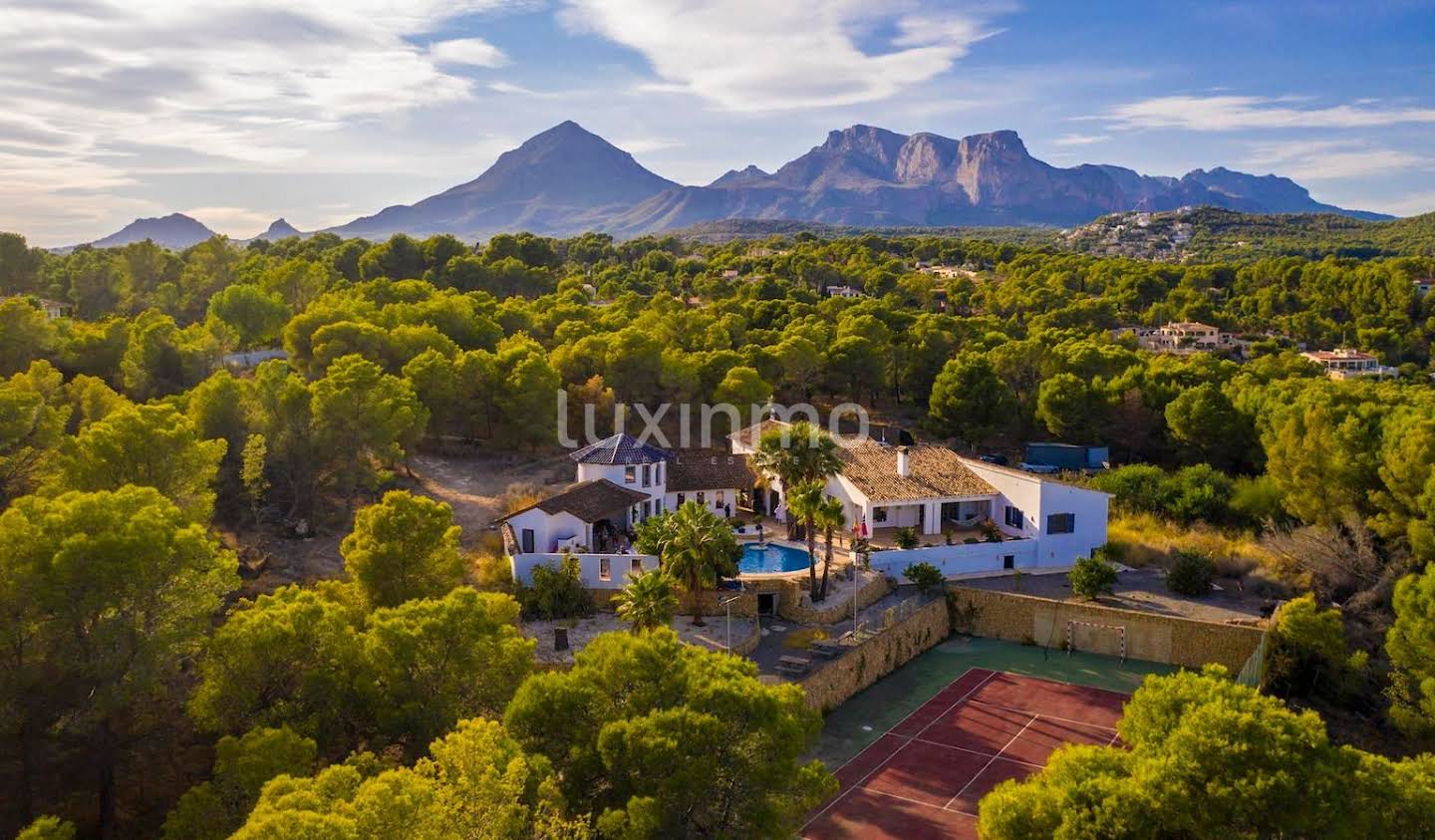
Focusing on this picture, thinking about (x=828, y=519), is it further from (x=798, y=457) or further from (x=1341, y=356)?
(x=1341, y=356)

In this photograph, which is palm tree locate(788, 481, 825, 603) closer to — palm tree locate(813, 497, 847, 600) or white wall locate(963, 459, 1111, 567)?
palm tree locate(813, 497, 847, 600)

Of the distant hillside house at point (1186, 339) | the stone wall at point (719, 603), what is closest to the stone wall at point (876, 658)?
the stone wall at point (719, 603)

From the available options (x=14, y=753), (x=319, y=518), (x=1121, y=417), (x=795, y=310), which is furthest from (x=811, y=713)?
(x=795, y=310)

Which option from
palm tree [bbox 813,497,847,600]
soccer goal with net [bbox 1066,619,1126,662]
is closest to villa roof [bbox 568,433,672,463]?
palm tree [bbox 813,497,847,600]

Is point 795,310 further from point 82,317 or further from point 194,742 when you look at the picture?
point 194,742

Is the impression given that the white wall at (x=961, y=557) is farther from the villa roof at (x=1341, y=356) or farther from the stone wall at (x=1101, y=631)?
the villa roof at (x=1341, y=356)
